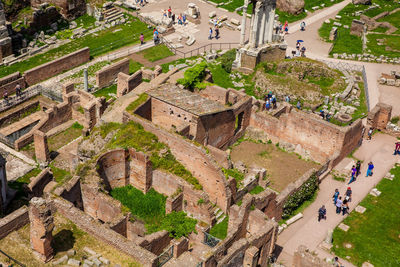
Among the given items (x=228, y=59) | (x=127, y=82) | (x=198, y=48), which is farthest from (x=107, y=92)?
(x=198, y=48)

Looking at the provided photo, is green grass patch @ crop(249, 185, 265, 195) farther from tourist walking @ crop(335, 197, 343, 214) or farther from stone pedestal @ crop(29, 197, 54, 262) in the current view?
stone pedestal @ crop(29, 197, 54, 262)

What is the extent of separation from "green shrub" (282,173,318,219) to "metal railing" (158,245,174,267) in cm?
957

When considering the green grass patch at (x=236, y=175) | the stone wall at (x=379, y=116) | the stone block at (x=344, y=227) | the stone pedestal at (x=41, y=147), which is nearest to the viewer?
the stone block at (x=344, y=227)

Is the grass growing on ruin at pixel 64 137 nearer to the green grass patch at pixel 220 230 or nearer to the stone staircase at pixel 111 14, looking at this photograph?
the green grass patch at pixel 220 230

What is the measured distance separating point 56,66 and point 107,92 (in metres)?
5.88

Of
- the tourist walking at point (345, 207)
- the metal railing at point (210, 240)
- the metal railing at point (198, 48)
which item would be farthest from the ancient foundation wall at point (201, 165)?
the metal railing at point (198, 48)

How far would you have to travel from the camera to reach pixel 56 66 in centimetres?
5334

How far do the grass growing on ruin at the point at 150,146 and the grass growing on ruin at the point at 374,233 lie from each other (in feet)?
30.6

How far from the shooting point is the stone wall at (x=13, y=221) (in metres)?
30.2

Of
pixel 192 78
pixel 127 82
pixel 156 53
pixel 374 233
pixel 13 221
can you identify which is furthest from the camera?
pixel 156 53

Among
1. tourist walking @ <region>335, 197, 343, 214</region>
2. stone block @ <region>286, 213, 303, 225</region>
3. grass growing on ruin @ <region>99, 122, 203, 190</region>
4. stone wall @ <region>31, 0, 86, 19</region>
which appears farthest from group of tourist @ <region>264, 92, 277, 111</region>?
stone wall @ <region>31, 0, 86, 19</region>

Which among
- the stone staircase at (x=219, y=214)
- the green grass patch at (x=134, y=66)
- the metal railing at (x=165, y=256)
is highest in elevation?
the metal railing at (x=165, y=256)

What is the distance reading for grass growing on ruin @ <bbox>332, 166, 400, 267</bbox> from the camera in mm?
35656

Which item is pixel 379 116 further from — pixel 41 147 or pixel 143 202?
pixel 41 147
